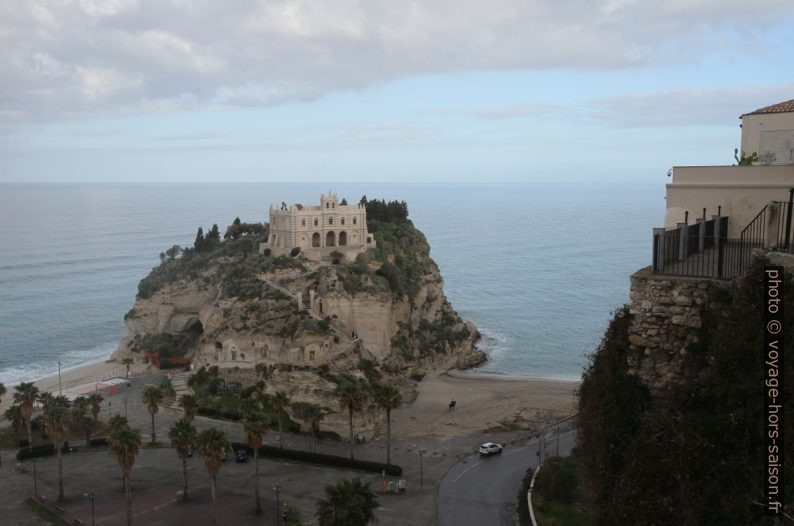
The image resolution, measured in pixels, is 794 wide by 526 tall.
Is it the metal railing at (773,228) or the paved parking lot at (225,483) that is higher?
the metal railing at (773,228)

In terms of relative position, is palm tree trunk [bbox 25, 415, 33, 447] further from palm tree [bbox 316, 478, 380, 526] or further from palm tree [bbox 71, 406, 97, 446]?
palm tree [bbox 316, 478, 380, 526]

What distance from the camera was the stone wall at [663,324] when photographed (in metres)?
13.4

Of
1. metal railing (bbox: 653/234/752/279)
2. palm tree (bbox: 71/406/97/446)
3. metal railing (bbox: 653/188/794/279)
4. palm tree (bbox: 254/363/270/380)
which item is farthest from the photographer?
palm tree (bbox: 254/363/270/380)

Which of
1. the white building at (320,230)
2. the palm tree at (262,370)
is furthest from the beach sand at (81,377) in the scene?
the white building at (320,230)

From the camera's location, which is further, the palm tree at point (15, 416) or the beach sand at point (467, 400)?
the beach sand at point (467, 400)

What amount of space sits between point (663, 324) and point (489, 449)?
34.9 meters

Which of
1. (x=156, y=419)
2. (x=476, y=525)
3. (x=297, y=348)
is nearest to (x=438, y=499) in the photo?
(x=476, y=525)

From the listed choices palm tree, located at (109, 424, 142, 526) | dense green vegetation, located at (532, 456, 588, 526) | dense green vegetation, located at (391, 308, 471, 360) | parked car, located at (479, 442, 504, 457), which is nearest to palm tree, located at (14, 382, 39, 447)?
palm tree, located at (109, 424, 142, 526)

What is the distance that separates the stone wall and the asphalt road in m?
23.7

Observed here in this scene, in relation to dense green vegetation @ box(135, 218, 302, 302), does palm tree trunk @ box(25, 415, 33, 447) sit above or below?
below

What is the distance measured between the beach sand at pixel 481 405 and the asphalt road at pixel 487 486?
532 cm

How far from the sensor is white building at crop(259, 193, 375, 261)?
69.9 m

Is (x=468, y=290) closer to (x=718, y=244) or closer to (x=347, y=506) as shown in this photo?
(x=347, y=506)

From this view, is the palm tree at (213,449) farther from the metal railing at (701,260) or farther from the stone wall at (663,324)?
the metal railing at (701,260)
